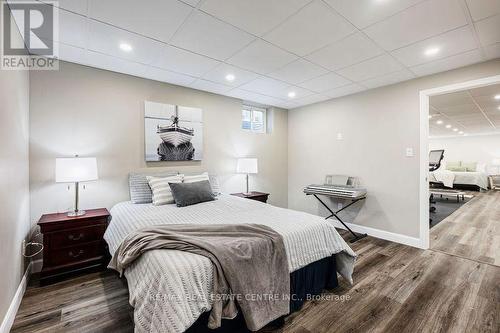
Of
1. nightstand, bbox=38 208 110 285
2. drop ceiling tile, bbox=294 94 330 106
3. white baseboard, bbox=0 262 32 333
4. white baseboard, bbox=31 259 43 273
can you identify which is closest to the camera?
white baseboard, bbox=0 262 32 333

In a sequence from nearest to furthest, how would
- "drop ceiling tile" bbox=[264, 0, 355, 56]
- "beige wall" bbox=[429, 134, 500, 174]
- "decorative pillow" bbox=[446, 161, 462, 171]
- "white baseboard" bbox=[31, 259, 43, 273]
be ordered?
1. "drop ceiling tile" bbox=[264, 0, 355, 56]
2. "white baseboard" bbox=[31, 259, 43, 273]
3. "beige wall" bbox=[429, 134, 500, 174]
4. "decorative pillow" bbox=[446, 161, 462, 171]

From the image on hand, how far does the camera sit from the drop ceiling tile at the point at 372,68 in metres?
2.74

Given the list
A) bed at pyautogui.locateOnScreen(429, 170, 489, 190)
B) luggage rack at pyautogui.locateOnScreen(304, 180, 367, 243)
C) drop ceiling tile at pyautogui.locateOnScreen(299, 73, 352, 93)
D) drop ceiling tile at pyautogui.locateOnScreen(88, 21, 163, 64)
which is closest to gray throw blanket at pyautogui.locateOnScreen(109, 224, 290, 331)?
drop ceiling tile at pyautogui.locateOnScreen(88, 21, 163, 64)

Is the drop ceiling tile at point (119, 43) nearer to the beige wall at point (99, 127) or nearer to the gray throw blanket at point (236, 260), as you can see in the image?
the beige wall at point (99, 127)

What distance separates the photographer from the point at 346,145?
4.18 m

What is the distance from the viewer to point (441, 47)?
7.94ft

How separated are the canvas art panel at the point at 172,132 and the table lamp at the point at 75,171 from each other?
2.71 feet

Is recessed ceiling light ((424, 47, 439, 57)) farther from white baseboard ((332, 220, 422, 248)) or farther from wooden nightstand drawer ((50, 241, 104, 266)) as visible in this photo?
wooden nightstand drawer ((50, 241, 104, 266))

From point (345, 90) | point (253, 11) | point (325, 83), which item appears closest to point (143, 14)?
point (253, 11)

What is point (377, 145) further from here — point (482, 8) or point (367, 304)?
point (367, 304)

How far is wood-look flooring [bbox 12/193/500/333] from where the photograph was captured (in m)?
1.74

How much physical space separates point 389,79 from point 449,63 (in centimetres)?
69

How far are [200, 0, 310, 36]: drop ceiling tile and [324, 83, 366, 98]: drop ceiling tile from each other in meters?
2.16

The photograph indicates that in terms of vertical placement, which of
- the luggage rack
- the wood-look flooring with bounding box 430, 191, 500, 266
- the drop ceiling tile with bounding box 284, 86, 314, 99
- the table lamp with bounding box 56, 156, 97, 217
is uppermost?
the drop ceiling tile with bounding box 284, 86, 314, 99
